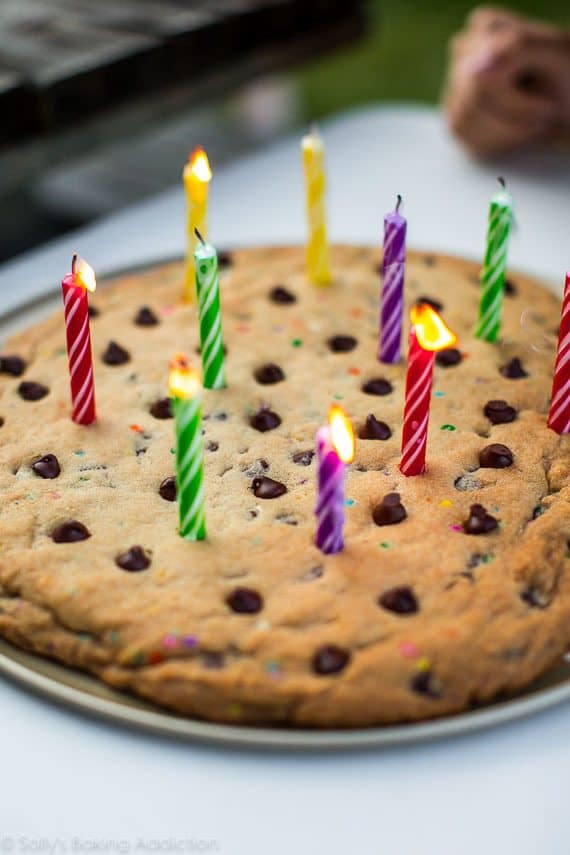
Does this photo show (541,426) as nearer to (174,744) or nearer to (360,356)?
(360,356)

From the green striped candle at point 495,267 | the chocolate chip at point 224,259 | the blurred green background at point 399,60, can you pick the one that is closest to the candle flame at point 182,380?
the green striped candle at point 495,267

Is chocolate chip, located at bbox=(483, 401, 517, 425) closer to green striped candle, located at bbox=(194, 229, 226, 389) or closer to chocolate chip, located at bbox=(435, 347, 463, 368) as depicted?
chocolate chip, located at bbox=(435, 347, 463, 368)

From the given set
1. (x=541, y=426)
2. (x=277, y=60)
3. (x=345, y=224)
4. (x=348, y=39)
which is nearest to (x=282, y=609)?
(x=541, y=426)


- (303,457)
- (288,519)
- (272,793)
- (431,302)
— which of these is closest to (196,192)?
(431,302)

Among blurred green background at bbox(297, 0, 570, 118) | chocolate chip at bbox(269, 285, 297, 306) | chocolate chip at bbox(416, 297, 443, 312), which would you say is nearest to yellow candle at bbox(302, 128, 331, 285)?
chocolate chip at bbox(269, 285, 297, 306)

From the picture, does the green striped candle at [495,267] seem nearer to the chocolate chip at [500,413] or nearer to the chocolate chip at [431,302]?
the chocolate chip at [431,302]

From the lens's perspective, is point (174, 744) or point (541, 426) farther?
point (541, 426)
